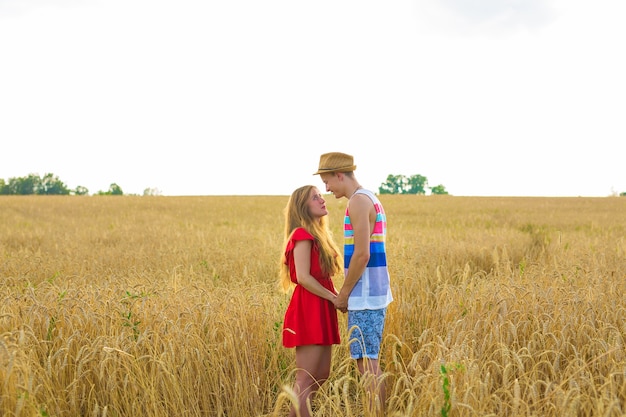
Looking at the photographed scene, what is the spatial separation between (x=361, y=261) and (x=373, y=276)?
0.63 feet

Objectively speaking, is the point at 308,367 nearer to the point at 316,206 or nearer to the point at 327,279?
the point at 327,279

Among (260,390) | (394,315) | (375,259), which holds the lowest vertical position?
(260,390)

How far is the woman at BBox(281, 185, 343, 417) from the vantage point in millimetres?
3295

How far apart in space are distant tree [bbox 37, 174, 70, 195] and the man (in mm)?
79327

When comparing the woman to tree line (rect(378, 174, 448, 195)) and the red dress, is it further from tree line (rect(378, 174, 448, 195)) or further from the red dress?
tree line (rect(378, 174, 448, 195))

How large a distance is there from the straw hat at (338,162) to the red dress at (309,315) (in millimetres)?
436

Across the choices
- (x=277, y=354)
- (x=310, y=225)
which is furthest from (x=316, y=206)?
(x=277, y=354)

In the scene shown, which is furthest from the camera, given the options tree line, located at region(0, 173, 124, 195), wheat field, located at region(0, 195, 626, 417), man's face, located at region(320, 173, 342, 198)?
tree line, located at region(0, 173, 124, 195)

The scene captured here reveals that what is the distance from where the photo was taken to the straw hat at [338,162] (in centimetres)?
330

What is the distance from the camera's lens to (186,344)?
146 inches

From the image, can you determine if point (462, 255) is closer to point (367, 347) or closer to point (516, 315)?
point (516, 315)

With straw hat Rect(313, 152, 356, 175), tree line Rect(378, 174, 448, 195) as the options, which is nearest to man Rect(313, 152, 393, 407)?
straw hat Rect(313, 152, 356, 175)

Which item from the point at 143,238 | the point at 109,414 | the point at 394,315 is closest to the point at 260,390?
the point at 109,414

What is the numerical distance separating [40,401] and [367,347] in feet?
7.14
